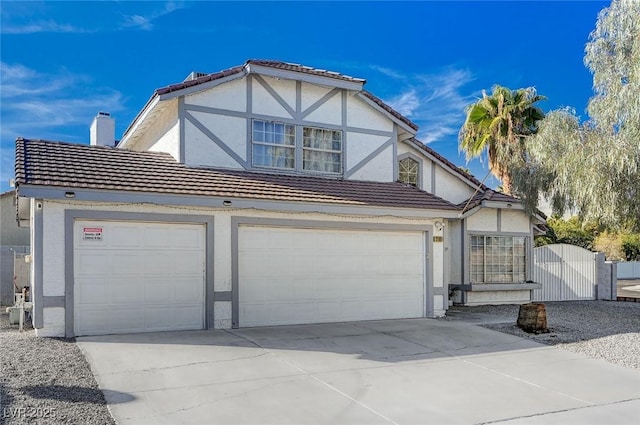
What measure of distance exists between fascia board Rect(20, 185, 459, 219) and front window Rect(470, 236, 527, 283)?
364cm

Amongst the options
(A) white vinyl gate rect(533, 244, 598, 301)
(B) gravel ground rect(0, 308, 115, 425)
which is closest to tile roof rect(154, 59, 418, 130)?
(B) gravel ground rect(0, 308, 115, 425)

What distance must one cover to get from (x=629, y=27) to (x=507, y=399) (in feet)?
29.1

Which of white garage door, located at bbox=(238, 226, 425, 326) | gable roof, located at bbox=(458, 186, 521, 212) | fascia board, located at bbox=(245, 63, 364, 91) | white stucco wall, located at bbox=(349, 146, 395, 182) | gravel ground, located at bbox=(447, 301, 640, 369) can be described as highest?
fascia board, located at bbox=(245, 63, 364, 91)

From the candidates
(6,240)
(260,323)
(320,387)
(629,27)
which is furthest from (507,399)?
(6,240)

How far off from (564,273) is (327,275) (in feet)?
35.4

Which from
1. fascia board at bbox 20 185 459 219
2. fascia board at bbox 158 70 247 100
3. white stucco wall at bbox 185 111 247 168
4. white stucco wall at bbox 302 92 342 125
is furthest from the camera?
white stucco wall at bbox 302 92 342 125

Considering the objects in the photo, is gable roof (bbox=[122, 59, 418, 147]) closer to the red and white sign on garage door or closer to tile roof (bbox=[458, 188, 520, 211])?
tile roof (bbox=[458, 188, 520, 211])

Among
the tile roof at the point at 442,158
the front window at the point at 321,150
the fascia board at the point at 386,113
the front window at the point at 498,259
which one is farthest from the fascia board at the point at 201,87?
the front window at the point at 498,259

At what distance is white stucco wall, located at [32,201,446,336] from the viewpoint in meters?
9.46

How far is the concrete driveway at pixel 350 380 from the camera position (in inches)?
242

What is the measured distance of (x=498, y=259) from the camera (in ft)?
55.1

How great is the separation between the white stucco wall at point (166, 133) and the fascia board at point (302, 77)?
79.9 inches

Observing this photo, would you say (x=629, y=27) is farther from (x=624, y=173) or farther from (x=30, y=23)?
(x=30, y=23)

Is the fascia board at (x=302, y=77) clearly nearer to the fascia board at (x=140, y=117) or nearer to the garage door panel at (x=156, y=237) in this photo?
the fascia board at (x=140, y=117)
